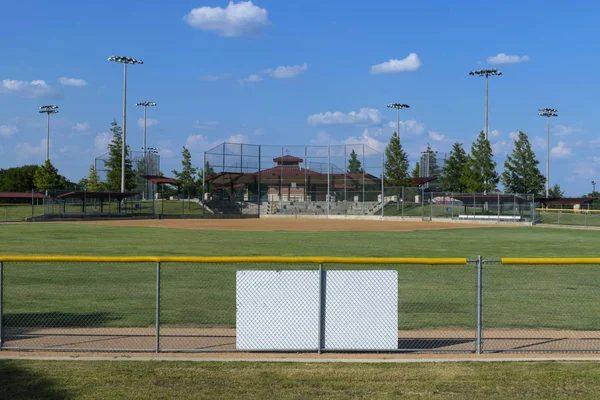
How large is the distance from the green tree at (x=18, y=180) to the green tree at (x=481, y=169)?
8438cm

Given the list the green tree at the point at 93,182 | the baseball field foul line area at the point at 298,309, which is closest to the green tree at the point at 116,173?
the green tree at the point at 93,182

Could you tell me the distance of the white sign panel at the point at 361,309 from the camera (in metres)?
9.25

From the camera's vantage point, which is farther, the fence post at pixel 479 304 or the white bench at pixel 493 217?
the white bench at pixel 493 217

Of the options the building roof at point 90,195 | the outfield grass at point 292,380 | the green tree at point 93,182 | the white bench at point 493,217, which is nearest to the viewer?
the outfield grass at point 292,380

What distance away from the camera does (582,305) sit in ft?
45.1

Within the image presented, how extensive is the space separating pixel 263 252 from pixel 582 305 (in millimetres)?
13638

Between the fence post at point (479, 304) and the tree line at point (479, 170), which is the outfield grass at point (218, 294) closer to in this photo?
the fence post at point (479, 304)

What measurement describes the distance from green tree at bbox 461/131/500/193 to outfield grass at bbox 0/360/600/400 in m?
79.2

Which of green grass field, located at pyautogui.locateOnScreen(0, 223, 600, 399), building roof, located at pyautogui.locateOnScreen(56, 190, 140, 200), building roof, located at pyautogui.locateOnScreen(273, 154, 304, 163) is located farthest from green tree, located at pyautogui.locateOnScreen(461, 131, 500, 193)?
green grass field, located at pyautogui.locateOnScreen(0, 223, 600, 399)

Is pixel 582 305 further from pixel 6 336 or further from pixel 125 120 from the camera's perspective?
pixel 125 120

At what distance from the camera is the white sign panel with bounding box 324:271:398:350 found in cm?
925

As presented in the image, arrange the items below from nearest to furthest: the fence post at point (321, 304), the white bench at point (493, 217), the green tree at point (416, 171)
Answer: the fence post at point (321, 304)
the white bench at point (493, 217)
the green tree at point (416, 171)

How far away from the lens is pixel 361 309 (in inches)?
364

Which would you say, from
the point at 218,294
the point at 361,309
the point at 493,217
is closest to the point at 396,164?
the point at 493,217
